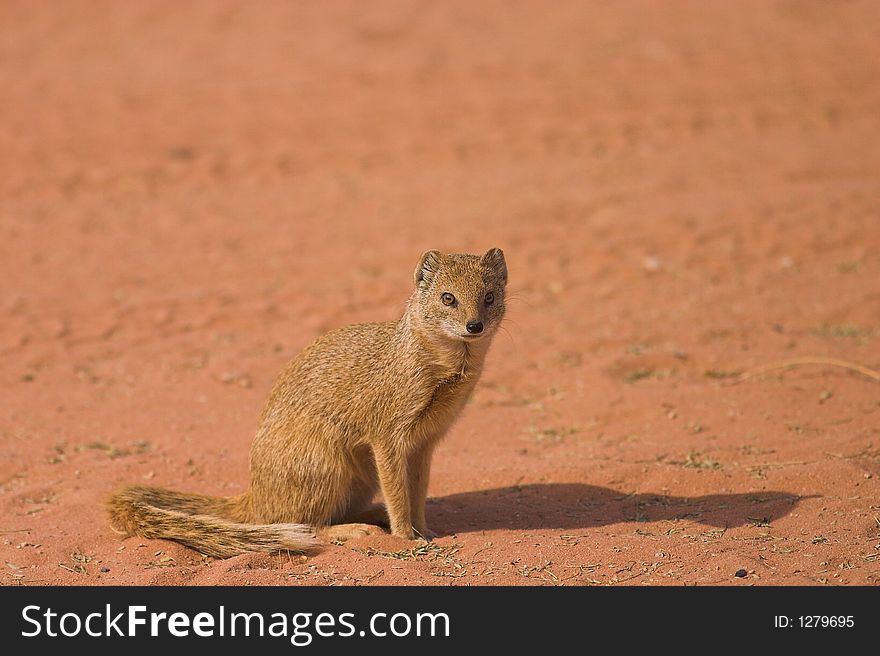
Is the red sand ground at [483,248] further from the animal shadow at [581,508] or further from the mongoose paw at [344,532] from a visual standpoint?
the mongoose paw at [344,532]

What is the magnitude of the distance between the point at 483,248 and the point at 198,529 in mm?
5534

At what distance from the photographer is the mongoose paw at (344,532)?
5168mm

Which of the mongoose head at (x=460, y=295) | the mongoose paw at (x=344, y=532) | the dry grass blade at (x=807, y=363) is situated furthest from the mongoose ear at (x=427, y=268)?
the dry grass blade at (x=807, y=363)

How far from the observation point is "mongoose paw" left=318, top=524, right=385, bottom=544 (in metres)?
5.17

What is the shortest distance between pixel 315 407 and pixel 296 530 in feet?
1.84

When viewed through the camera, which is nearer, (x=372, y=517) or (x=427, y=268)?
(x=427, y=268)

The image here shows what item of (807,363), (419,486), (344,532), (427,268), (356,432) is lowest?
(344,532)

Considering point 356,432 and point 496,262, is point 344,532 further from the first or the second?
point 496,262

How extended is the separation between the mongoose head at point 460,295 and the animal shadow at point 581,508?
996 mm

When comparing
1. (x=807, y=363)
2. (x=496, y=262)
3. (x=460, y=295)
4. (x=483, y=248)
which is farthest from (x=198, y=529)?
(x=483, y=248)

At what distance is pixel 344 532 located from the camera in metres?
5.20

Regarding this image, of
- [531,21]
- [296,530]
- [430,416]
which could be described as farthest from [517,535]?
[531,21]

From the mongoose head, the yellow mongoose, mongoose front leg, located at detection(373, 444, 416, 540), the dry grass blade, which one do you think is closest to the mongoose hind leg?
the yellow mongoose

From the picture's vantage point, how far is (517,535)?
5156 mm
